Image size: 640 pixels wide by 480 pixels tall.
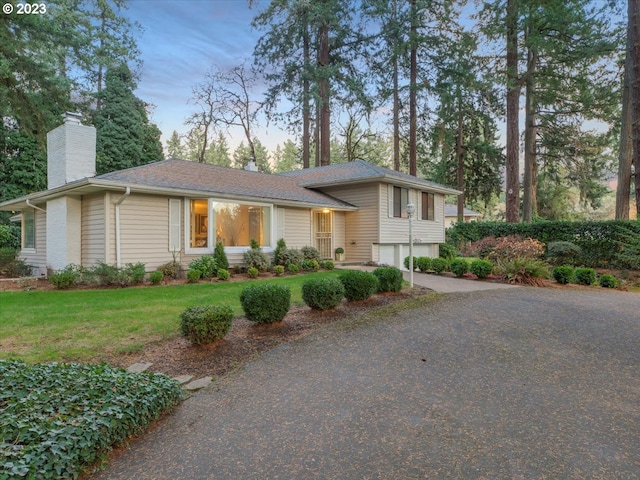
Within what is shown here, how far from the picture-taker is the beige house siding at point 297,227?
12.7 meters

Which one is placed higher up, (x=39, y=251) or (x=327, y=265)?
(x=39, y=251)

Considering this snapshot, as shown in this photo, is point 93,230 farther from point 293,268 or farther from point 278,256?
point 293,268

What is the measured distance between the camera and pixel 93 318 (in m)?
5.65

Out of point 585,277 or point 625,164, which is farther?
point 625,164

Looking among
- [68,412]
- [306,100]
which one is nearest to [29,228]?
[68,412]

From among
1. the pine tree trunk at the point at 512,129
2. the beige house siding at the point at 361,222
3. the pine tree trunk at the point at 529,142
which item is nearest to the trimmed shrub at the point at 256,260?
the beige house siding at the point at 361,222

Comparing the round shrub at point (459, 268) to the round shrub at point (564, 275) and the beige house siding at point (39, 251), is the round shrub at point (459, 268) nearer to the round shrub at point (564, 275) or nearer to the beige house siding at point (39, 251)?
the round shrub at point (564, 275)

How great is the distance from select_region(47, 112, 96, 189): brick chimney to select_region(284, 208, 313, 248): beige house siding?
604 centimetres

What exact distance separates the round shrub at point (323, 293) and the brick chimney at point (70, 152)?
→ 26.1 feet

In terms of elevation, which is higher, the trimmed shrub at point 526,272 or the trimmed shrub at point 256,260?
the trimmed shrub at point 256,260

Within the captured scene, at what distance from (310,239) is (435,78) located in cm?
1358

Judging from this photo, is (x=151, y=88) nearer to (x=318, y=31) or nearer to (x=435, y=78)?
(x=318, y=31)

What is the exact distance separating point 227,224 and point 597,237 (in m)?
13.8

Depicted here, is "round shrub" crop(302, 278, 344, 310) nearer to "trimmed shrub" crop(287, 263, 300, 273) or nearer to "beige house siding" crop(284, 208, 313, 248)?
"trimmed shrub" crop(287, 263, 300, 273)
